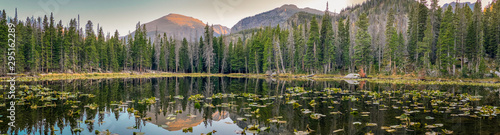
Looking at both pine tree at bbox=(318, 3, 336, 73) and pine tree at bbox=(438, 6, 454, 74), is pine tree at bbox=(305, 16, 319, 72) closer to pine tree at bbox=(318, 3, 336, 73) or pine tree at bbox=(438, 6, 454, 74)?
pine tree at bbox=(318, 3, 336, 73)

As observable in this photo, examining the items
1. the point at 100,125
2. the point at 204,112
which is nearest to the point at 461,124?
the point at 204,112

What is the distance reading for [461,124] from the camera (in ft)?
27.2

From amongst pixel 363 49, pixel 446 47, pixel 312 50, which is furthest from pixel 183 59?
pixel 446 47

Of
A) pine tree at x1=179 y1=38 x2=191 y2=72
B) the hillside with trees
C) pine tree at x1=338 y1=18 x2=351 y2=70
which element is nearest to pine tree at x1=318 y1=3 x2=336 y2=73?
the hillside with trees

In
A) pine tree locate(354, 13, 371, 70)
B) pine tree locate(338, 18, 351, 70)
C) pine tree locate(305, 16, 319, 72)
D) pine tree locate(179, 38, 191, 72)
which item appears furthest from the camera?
pine tree locate(179, 38, 191, 72)

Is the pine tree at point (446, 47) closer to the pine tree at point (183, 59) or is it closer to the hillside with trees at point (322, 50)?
the hillside with trees at point (322, 50)

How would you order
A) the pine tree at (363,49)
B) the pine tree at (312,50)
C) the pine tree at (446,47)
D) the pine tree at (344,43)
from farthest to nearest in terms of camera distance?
the pine tree at (344,43), the pine tree at (312,50), the pine tree at (363,49), the pine tree at (446,47)

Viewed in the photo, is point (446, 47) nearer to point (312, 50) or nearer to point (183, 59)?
point (312, 50)

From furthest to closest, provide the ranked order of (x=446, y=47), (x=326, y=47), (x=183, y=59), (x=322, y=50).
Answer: (x=183, y=59) < (x=322, y=50) < (x=326, y=47) < (x=446, y=47)

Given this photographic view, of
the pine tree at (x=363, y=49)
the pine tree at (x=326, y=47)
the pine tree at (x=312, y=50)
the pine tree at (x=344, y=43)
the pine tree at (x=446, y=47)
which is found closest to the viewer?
the pine tree at (x=446, y=47)

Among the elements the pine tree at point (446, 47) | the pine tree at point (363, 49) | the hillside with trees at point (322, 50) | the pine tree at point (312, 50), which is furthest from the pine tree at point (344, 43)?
the pine tree at point (446, 47)

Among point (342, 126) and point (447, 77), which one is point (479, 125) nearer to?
point (342, 126)

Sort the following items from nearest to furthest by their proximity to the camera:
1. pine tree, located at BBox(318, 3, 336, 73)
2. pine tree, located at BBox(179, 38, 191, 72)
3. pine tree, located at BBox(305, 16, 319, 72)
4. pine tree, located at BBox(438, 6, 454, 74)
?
pine tree, located at BBox(438, 6, 454, 74), pine tree, located at BBox(318, 3, 336, 73), pine tree, located at BBox(305, 16, 319, 72), pine tree, located at BBox(179, 38, 191, 72)

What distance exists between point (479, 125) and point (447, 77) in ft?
154
